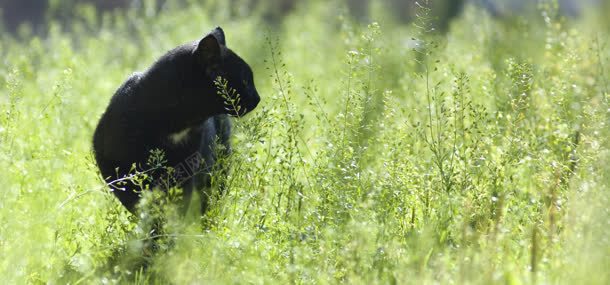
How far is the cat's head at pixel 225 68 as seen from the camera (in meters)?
3.31

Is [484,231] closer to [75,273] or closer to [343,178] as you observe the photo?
[343,178]

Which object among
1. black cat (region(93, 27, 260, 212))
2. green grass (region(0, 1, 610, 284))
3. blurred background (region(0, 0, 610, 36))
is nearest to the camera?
green grass (region(0, 1, 610, 284))

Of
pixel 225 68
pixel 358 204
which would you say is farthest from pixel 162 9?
pixel 358 204

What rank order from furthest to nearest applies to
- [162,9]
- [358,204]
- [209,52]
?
1. [162,9]
2. [209,52]
3. [358,204]

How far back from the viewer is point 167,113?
3.35 meters

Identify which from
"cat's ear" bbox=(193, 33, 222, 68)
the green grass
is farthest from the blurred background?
"cat's ear" bbox=(193, 33, 222, 68)

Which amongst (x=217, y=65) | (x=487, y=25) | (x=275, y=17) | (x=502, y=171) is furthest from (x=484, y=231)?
(x=275, y=17)

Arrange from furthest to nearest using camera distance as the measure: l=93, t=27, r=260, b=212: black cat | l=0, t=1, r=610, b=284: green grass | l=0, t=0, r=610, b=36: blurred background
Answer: l=0, t=0, r=610, b=36: blurred background → l=93, t=27, r=260, b=212: black cat → l=0, t=1, r=610, b=284: green grass

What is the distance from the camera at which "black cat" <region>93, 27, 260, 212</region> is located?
327 cm

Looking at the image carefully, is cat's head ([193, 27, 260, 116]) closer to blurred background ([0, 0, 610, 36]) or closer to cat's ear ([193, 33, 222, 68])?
cat's ear ([193, 33, 222, 68])

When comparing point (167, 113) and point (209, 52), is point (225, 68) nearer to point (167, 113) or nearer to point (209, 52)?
point (209, 52)

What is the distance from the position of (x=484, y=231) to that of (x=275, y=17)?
270 inches

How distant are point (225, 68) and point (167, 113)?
0.30m

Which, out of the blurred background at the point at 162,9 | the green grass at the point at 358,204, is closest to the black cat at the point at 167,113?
the green grass at the point at 358,204
